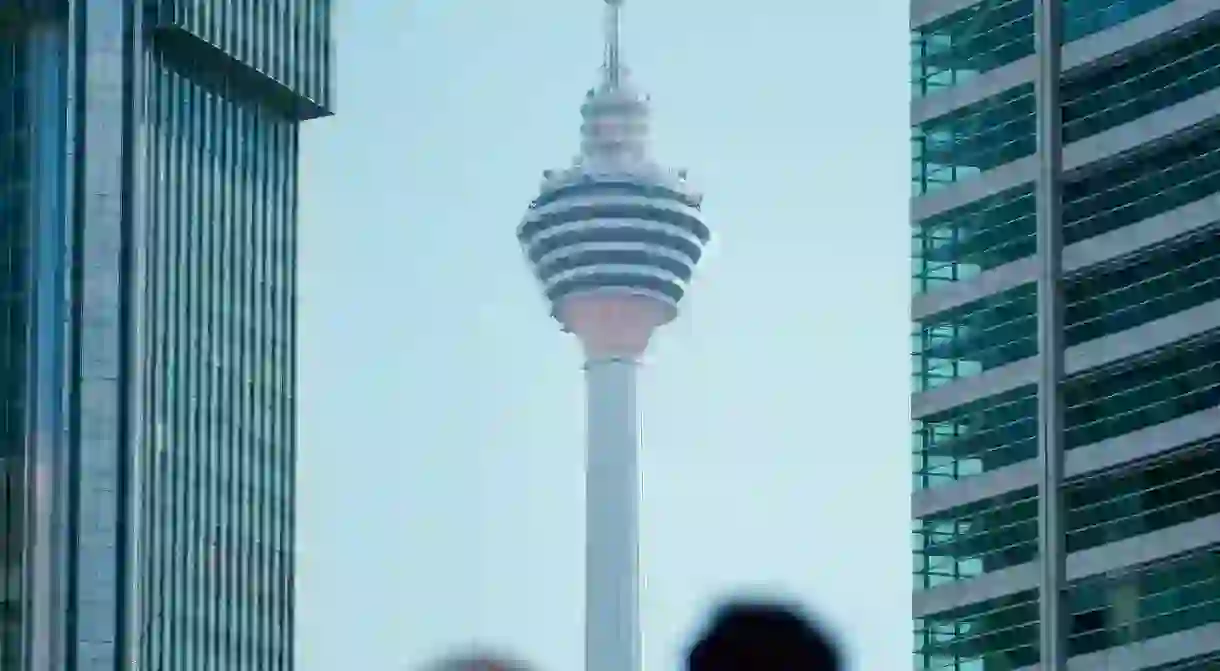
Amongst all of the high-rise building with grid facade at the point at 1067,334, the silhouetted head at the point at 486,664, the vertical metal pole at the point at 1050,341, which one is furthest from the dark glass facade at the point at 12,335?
the silhouetted head at the point at 486,664

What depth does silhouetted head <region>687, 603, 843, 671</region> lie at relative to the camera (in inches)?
357

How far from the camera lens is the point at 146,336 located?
580ft

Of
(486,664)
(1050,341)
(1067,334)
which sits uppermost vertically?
(1067,334)

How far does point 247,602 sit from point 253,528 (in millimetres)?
4280

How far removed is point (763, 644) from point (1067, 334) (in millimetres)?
99883

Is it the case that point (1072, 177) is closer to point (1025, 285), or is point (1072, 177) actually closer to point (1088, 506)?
point (1025, 285)

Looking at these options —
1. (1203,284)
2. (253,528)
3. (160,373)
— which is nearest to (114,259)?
(160,373)

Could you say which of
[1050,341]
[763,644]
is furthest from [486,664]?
[1050,341]

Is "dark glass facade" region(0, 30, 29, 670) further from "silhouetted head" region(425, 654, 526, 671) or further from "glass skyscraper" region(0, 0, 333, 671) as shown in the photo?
"silhouetted head" region(425, 654, 526, 671)

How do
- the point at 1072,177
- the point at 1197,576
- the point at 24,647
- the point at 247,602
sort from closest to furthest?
the point at 1197,576 → the point at 1072,177 → the point at 24,647 → the point at 247,602

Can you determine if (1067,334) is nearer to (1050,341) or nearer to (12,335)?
(1050,341)

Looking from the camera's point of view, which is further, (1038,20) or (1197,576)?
(1038,20)

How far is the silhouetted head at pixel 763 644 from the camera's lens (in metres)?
9.07

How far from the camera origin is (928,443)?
111750mm
